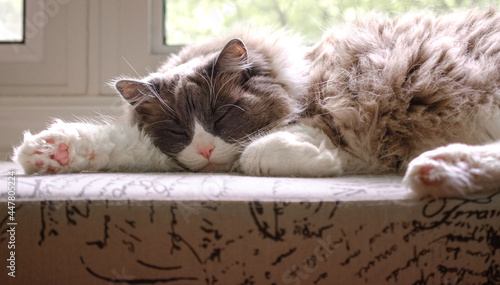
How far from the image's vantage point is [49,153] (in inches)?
43.3

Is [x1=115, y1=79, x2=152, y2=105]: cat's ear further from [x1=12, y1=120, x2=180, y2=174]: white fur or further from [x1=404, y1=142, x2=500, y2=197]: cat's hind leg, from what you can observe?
[x1=404, y1=142, x2=500, y2=197]: cat's hind leg

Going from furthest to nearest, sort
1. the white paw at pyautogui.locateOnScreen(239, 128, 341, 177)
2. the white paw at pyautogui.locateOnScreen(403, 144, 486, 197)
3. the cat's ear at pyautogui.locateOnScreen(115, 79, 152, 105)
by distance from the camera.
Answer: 1. the cat's ear at pyautogui.locateOnScreen(115, 79, 152, 105)
2. the white paw at pyautogui.locateOnScreen(239, 128, 341, 177)
3. the white paw at pyautogui.locateOnScreen(403, 144, 486, 197)

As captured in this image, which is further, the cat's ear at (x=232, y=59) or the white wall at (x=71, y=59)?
the white wall at (x=71, y=59)

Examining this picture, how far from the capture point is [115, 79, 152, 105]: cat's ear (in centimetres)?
137

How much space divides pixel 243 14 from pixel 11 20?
3.75ft

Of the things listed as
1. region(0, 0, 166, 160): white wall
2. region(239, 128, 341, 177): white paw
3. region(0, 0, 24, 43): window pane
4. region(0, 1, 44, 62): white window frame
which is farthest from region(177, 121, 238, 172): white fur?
region(0, 0, 24, 43): window pane

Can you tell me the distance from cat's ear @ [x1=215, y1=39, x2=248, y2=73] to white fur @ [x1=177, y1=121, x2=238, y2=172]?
208 millimetres

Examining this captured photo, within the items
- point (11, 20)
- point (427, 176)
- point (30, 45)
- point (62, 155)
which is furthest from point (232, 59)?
point (11, 20)

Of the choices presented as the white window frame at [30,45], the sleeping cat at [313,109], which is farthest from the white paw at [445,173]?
the white window frame at [30,45]

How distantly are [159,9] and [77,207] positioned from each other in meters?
1.48

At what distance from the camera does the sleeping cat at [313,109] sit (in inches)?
44.4

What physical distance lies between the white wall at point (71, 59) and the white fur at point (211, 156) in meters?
0.84

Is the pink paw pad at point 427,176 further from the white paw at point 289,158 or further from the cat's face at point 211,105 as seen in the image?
the cat's face at point 211,105

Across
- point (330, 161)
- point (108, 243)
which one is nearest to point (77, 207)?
point (108, 243)
